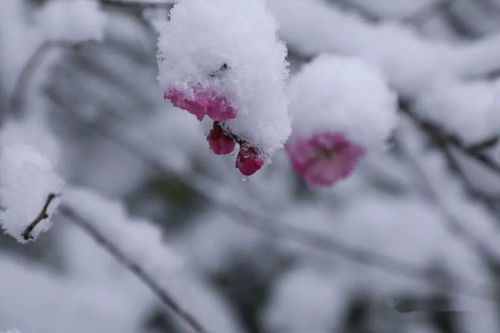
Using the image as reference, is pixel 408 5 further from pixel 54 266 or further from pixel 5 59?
pixel 54 266

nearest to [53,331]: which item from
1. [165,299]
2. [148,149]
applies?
[148,149]

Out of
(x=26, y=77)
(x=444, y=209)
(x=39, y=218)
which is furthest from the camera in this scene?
(x=444, y=209)

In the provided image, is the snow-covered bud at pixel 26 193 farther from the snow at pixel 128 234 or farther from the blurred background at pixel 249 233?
the blurred background at pixel 249 233

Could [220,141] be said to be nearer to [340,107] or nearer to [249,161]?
[249,161]

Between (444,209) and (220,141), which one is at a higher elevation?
(444,209)

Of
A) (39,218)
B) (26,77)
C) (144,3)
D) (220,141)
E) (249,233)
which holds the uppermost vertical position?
(249,233)

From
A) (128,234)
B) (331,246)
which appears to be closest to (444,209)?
(331,246)

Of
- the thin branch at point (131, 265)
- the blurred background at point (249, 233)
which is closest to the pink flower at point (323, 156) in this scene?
the thin branch at point (131, 265)
